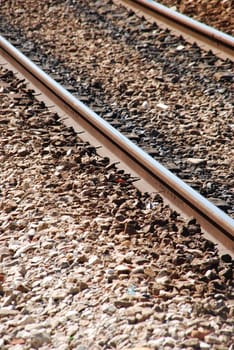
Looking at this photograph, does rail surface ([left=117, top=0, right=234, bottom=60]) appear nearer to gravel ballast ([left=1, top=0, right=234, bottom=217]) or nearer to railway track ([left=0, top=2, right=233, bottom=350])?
gravel ballast ([left=1, top=0, right=234, bottom=217])

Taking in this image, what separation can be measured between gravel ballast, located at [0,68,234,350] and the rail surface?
265 cm

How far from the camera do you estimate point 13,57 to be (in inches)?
356

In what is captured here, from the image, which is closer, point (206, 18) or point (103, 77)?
point (103, 77)

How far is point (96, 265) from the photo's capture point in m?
5.21

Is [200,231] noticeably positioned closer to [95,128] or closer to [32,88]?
[95,128]

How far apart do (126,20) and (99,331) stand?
20.6 feet

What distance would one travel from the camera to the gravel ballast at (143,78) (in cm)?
679

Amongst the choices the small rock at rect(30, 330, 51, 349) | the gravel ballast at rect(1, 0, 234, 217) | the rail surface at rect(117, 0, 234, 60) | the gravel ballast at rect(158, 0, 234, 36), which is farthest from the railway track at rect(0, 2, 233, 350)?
the gravel ballast at rect(158, 0, 234, 36)

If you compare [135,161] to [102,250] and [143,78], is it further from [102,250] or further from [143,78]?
[143,78]

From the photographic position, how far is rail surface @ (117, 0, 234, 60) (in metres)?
8.93

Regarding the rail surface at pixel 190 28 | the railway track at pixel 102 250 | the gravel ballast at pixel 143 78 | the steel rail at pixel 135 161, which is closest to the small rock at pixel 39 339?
the railway track at pixel 102 250

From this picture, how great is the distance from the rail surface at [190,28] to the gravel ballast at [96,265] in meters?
2.65

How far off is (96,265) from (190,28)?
492cm

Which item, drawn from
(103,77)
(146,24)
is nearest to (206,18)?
(146,24)
